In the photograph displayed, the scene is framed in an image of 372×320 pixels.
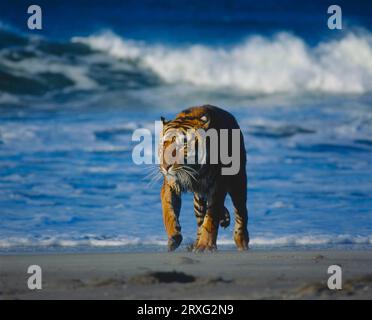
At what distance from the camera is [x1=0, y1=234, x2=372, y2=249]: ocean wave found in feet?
40.5

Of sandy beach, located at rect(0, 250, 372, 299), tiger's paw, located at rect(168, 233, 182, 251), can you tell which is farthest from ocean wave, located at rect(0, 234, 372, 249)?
sandy beach, located at rect(0, 250, 372, 299)

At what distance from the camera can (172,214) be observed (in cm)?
1063

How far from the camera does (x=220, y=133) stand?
10.6 m

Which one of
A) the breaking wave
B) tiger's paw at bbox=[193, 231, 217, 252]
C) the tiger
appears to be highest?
the tiger

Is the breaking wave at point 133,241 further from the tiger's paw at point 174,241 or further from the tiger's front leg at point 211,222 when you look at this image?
the tiger's front leg at point 211,222

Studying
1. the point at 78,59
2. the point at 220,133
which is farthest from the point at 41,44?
the point at 220,133

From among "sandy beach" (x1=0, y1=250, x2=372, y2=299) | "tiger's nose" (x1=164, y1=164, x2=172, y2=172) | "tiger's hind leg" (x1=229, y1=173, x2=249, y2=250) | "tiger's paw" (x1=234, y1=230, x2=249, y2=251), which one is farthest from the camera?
"tiger's paw" (x1=234, y1=230, x2=249, y2=251)

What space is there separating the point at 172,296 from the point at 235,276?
1.07m

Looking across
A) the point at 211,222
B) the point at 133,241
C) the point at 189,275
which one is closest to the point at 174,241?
the point at 211,222

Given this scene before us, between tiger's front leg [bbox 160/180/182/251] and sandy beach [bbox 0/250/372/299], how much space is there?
0.79ft

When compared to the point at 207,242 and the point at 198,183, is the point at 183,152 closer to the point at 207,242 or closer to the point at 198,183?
the point at 198,183

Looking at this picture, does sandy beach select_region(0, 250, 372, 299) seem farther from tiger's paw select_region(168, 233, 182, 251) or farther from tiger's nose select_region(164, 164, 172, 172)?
tiger's nose select_region(164, 164, 172, 172)

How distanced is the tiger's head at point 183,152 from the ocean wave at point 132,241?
2.09m
